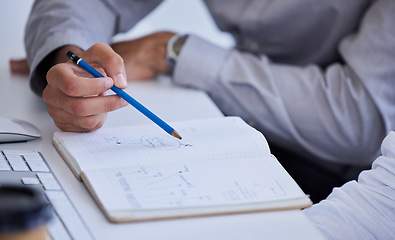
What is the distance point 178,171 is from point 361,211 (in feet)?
0.61

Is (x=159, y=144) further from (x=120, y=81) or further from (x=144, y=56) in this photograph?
(x=144, y=56)

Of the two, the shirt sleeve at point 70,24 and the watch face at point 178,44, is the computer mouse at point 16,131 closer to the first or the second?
the shirt sleeve at point 70,24

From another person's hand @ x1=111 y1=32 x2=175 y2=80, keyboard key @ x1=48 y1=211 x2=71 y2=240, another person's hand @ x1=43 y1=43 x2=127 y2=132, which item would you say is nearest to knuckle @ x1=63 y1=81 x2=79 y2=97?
another person's hand @ x1=43 y1=43 x2=127 y2=132

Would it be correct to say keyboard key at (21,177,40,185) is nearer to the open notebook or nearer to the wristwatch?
the open notebook

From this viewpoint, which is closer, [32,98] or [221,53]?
[32,98]

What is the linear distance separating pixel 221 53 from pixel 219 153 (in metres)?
0.44

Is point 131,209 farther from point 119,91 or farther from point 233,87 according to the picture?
point 233,87

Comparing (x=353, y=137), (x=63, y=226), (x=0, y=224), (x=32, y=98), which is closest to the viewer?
(x=0, y=224)

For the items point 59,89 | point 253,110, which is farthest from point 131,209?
point 253,110

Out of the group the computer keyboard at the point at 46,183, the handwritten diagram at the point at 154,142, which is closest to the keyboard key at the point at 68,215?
the computer keyboard at the point at 46,183

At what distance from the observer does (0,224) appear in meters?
0.27

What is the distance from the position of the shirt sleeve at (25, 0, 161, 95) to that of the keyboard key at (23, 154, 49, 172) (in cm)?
20

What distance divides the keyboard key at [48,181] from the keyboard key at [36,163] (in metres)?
0.01

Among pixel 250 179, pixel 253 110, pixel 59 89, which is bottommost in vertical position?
pixel 253 110
